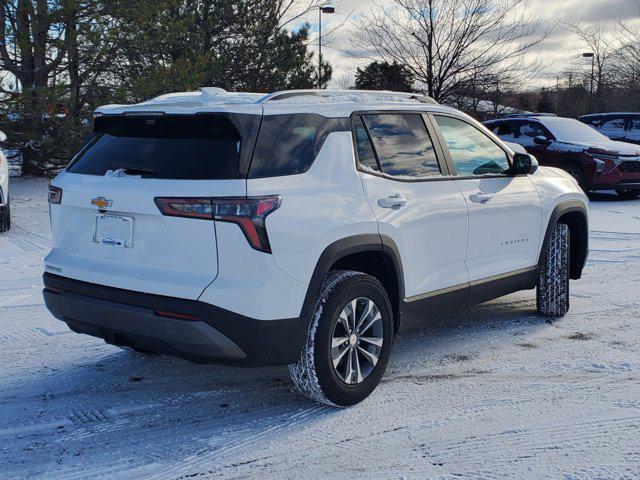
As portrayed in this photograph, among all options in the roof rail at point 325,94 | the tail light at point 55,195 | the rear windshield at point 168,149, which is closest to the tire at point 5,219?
the tail light at point 55,195

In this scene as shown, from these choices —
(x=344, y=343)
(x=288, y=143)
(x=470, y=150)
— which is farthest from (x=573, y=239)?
(x=288, y=143)

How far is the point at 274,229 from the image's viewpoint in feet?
11.1

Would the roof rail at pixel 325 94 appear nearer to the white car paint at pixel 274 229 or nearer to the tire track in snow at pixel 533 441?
the white car paint at pixel 274 229

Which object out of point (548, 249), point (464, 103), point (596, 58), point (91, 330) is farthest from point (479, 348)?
point (596, 58)

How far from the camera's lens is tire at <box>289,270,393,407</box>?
3.69m

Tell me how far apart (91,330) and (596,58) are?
3224 cm

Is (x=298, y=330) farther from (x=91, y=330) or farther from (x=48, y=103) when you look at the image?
(x=48, y=103)

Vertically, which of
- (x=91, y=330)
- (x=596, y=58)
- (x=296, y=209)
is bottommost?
(x=91, y=330)

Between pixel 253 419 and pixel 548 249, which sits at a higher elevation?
pixel 548 249

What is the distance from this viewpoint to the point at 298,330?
11.6 feet

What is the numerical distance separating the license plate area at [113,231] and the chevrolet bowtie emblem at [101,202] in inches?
1.8

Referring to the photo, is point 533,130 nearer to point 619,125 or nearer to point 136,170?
point 619,125

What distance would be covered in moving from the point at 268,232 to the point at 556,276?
3.11m

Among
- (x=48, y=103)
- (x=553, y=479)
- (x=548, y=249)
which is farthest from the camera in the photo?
(x=48, y=103)
